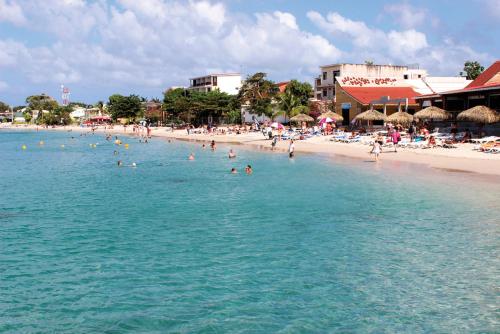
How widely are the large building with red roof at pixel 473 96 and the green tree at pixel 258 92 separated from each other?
25.7 meters

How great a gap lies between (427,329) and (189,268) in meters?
5.38

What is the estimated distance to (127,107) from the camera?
116 metres

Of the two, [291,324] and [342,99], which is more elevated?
[342,99]

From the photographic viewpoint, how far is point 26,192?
950 inches

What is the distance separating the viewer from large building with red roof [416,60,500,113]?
1471 inches

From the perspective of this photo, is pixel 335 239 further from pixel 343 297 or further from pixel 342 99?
pixel 342 99

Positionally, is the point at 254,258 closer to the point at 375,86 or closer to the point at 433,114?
the point at 433,114

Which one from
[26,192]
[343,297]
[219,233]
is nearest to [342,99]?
[26,192]

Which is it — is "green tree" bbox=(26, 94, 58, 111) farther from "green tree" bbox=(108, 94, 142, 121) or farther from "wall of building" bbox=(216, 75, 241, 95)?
"wall of building" bbox=(216, 75, 241, 95)

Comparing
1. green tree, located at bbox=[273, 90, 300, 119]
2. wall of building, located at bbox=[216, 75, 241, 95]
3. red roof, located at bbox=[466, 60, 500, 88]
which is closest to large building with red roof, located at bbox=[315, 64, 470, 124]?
green tree, located at bbox=[273, 90, 300, 119]

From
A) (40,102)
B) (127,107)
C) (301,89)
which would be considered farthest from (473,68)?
(40,102)

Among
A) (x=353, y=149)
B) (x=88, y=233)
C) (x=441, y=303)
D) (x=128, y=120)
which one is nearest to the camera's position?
(x=441, y=303)

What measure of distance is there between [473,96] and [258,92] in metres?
37.1

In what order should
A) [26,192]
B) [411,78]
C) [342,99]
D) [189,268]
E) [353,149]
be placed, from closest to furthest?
1. [189,268]
2. [26,192]
3. [353,149]
4. [342,99]
5. [411,78]
